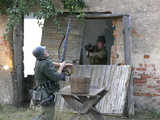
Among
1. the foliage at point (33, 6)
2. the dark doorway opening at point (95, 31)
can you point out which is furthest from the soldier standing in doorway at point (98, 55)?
the foliage at point (33, 6)

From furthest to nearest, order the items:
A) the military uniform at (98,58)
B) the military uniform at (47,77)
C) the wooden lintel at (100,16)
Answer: the military uniform at (98,58)
the wooden lintel at (100,16)
the military uniform at (47,77)

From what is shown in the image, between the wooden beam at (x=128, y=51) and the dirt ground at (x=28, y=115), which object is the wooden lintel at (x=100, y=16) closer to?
the wooden beam at (x=128, y=51)

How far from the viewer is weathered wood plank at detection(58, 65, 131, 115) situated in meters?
5.92

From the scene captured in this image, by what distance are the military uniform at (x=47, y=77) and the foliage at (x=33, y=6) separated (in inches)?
64.6

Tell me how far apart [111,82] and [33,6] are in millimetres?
2605

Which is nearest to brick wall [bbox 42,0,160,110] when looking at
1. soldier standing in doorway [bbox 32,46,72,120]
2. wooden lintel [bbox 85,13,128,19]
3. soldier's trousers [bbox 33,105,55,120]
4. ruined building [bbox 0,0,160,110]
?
ruined building [bbox 0,0,160,110]

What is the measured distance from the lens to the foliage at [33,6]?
5945 mm

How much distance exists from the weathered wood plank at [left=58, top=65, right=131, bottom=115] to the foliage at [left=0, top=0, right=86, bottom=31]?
1273 mm

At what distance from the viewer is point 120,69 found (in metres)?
6.11

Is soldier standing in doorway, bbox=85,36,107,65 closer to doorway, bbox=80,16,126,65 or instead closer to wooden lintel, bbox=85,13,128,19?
doorway, bbox=80,16,126,65

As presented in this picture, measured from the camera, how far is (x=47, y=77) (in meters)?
4.67

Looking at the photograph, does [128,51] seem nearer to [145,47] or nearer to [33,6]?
[145,47]

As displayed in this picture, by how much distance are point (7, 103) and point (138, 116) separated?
10.7ft

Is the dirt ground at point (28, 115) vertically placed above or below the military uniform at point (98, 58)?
below
